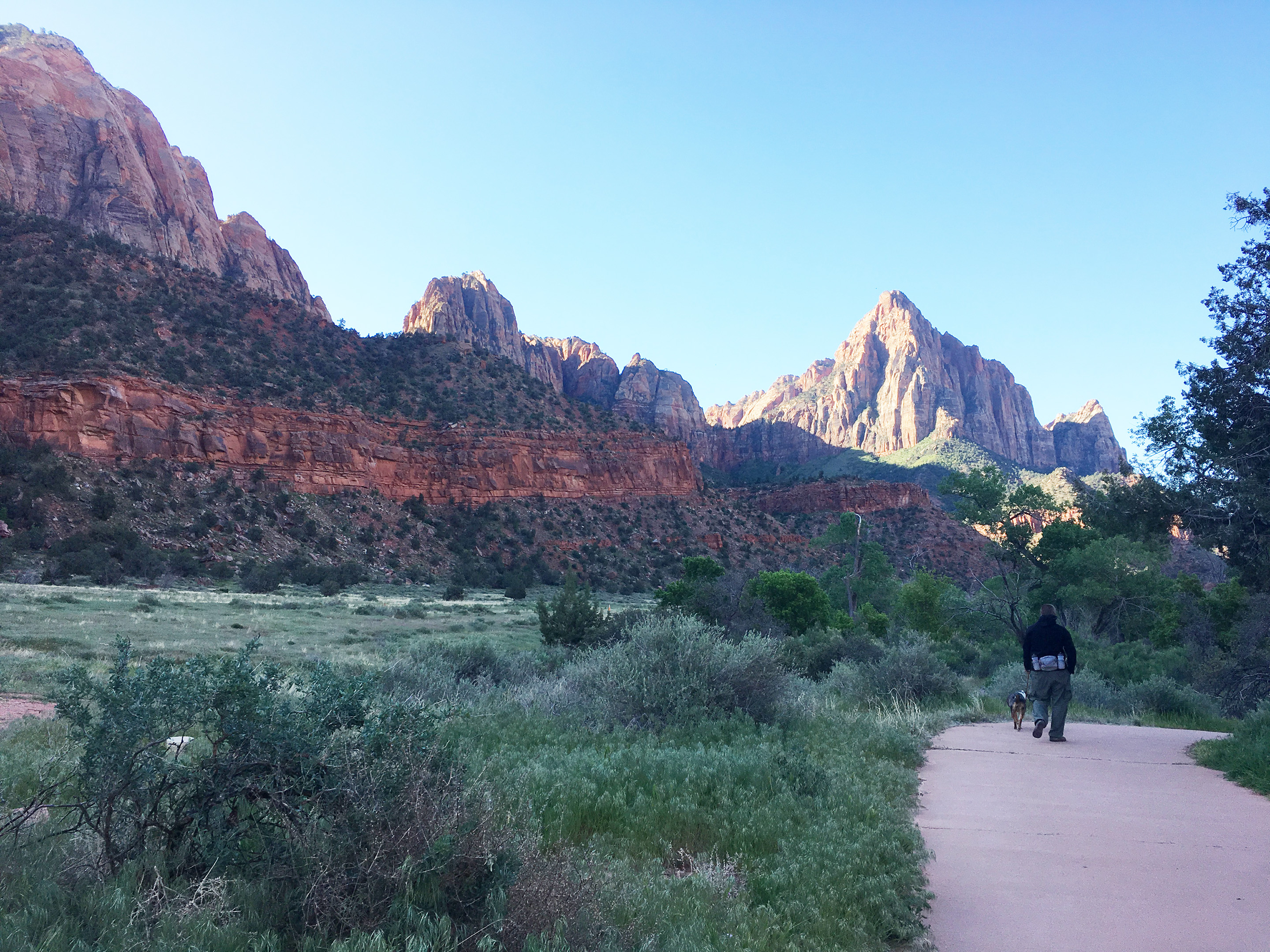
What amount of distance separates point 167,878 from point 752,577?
2185 cm

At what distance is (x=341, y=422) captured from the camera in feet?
178

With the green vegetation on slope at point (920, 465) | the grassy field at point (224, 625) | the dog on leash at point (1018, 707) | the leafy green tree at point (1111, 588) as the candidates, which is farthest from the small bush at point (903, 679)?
the green vegetation on slope at point (920, 465)

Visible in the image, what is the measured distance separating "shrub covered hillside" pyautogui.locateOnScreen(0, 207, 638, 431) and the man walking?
168 ft

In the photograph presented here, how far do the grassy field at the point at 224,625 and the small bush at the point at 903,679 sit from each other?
26.1ft

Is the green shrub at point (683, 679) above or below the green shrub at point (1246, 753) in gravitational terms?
below

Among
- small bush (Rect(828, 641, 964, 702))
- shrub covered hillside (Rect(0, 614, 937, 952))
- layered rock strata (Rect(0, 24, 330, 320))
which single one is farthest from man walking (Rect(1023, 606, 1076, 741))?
layered rock strata (Rect(0, 24, 330, 320))

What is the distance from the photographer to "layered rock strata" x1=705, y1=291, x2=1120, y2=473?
5404 inches

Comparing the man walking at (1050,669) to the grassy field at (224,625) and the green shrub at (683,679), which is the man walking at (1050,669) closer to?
the green shrub at (683,679)

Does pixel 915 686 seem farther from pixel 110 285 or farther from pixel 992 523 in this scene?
pixel 110 285

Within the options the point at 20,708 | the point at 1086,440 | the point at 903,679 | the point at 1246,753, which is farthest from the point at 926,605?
the point at 1086,440

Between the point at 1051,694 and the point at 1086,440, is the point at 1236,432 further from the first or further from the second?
the point at 1086,440

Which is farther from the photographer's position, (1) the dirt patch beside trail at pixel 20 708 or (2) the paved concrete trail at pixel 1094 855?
(1) the dirt patch beside trail at pixel 20 708

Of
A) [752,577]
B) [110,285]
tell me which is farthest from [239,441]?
[752,577]

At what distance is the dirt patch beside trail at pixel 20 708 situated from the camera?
7.62 meters
